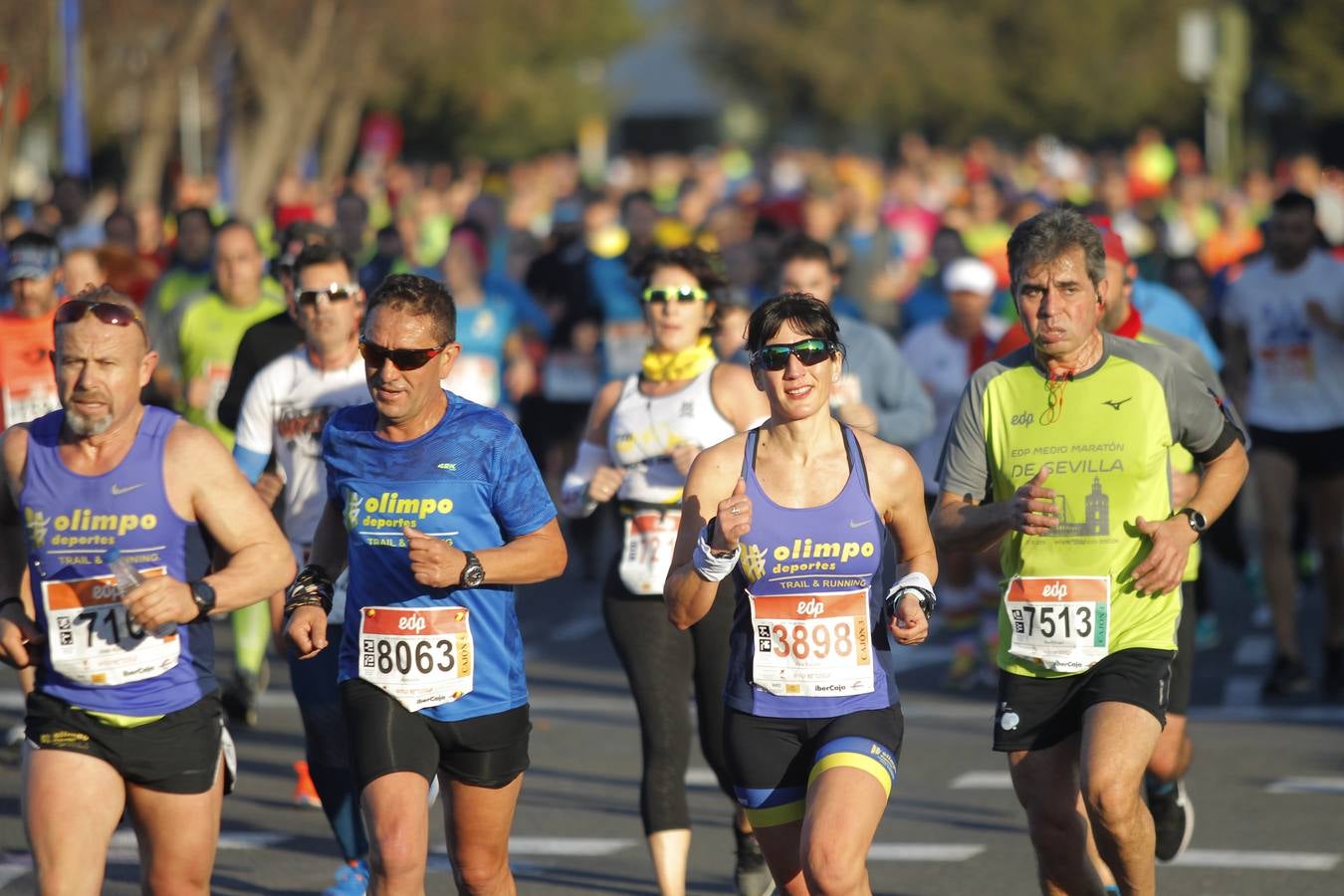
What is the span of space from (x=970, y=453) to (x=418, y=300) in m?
1.56

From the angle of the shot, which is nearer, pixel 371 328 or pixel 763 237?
pixel 371 328

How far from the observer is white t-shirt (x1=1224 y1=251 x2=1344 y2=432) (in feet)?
35.1

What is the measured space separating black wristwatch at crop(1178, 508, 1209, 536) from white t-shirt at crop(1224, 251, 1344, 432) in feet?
15.4

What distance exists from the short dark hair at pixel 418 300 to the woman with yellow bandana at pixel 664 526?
1417mm

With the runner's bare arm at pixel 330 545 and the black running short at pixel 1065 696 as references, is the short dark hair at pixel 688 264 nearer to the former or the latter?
the runner's bare arm at pixel 330 545

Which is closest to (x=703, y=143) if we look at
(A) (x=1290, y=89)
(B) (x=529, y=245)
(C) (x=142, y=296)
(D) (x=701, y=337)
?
(A) (x=1290, y=89)

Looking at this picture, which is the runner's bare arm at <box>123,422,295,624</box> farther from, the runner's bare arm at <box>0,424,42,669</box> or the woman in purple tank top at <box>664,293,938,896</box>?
the woman in purple tank top at <box>664,293,938,896</box>

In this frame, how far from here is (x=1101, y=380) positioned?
20.4 feet

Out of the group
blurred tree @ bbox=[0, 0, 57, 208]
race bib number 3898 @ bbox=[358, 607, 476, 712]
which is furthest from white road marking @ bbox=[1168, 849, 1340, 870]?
blurred tree @ bbox=[0, 0, 57, 208]

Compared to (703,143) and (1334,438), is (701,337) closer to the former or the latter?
(1334,438)

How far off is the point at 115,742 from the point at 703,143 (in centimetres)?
6993

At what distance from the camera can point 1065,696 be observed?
6.16 meters

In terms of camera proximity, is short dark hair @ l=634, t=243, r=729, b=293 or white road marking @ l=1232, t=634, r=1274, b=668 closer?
short dark hair @ l=634, t=243, r=729, b=293

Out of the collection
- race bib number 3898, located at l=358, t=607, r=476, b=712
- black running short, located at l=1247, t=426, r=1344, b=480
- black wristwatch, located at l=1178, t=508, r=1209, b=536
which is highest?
black wristwatch, located at l=1178, t=508, r=1209, b=536
